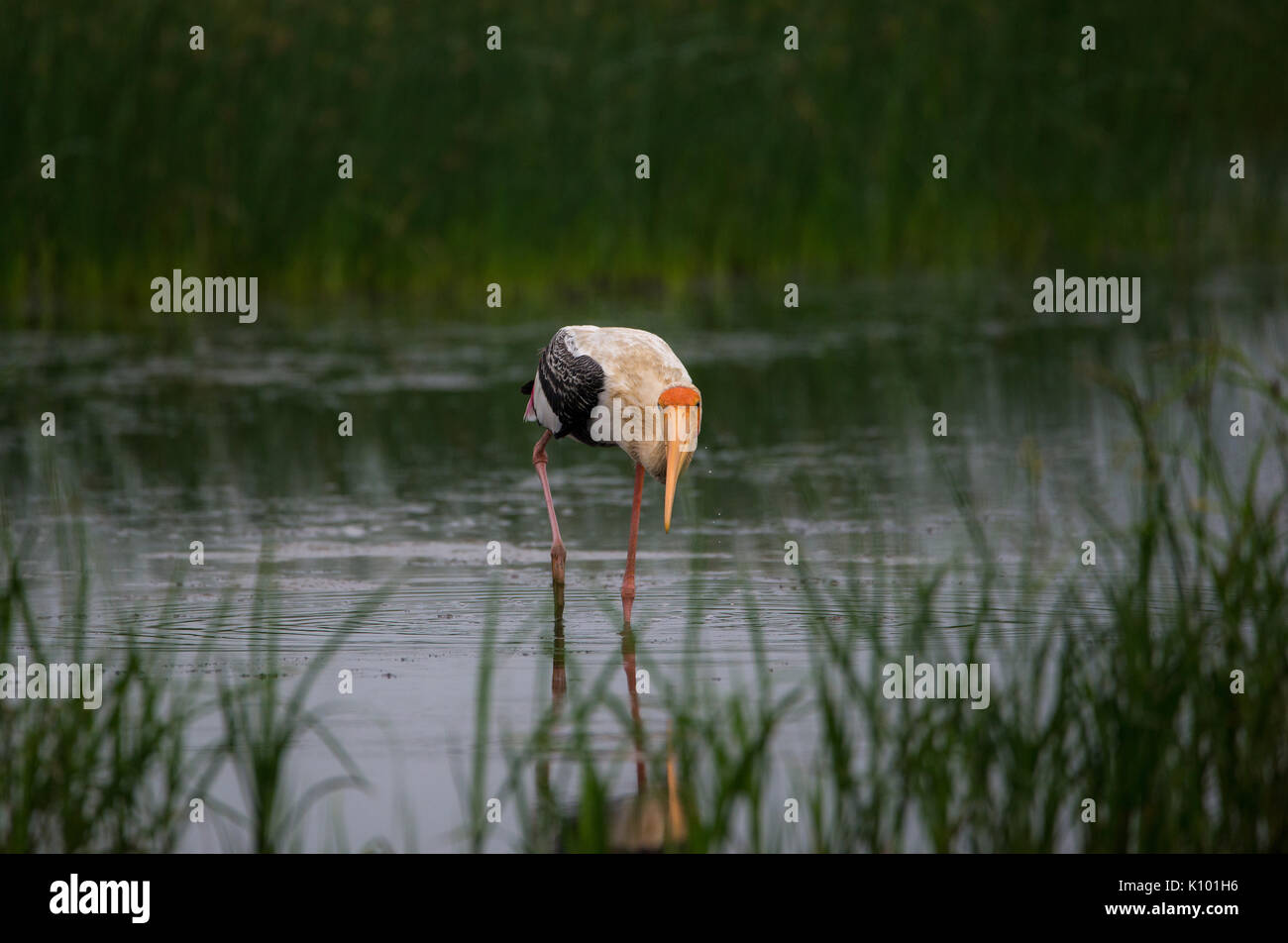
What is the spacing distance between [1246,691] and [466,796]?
6.78 ft

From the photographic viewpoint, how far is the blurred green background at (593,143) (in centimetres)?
1541

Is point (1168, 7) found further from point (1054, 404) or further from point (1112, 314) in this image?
point (1054, 404)

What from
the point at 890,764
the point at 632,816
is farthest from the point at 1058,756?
the point at 632,816

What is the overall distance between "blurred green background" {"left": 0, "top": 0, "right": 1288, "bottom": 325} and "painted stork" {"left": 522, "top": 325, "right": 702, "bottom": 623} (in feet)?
24.4

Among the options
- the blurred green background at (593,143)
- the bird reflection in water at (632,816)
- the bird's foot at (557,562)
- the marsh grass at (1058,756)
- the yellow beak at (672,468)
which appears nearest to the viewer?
the bird reflection in water at (632,816)

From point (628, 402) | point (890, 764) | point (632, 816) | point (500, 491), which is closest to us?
point (890, 764)

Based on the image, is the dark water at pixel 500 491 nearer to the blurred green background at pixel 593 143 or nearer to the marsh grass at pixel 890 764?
the marsh grass at pixel 890 764

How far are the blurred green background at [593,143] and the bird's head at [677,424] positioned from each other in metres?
8.21

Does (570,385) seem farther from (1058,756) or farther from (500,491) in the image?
(1058,756)

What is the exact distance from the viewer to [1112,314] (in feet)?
52.1

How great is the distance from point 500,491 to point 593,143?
21.5 ft

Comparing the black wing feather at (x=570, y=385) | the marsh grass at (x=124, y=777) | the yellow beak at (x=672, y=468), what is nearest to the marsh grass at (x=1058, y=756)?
the marsh grass at (x=124, y=777)

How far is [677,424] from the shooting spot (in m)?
7.84

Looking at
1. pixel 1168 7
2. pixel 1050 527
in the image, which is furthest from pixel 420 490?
pixel 1168 7
